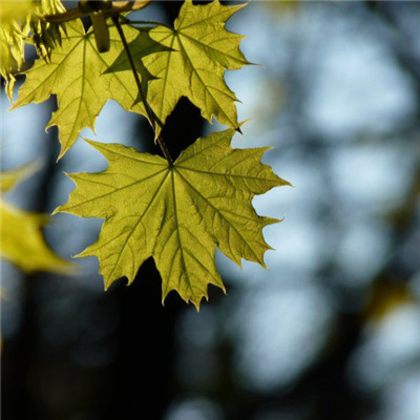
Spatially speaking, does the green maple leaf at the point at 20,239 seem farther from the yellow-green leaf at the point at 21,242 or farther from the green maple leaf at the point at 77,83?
the green maple leaf at the point at 77,83

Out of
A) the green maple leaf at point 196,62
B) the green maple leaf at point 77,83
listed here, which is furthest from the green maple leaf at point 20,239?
the green maple leaf at point 196,62

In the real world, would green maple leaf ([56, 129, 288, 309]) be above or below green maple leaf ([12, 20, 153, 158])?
below

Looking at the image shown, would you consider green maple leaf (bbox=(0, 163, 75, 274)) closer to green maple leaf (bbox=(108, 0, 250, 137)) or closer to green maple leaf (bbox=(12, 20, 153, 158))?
green maple leaf (bbox=(12, 20, 153, 158))

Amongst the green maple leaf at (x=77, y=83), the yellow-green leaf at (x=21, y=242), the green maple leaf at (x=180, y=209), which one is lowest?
the yellow-green leaf at (x=21, y=242)

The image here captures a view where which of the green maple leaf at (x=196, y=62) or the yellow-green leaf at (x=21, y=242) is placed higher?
the green maple leaf at (x=196, y=62)

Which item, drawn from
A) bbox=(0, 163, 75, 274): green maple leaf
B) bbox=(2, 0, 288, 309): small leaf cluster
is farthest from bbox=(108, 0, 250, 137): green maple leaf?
bbox=(0, 163, 75, 274): green maple leaf

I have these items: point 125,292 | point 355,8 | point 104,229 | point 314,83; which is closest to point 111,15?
point 104,229

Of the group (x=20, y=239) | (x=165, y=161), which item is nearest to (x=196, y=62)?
(x=165, y=161)
